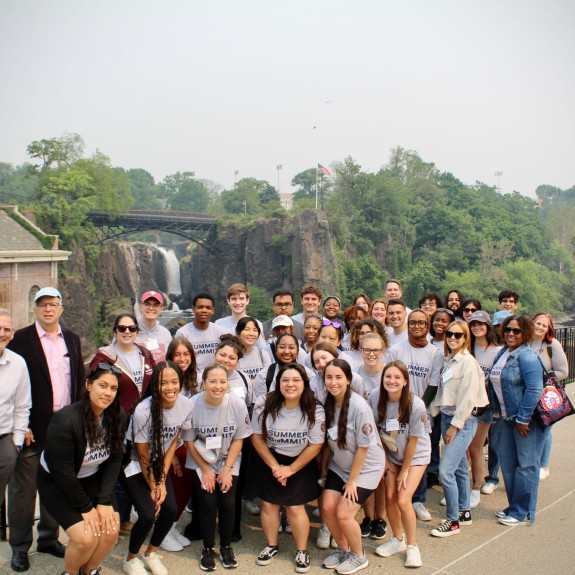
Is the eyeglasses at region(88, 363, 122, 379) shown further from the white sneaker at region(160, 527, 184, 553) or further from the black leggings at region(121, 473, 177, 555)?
the white sneaker at region(160, 527, 184, 553)

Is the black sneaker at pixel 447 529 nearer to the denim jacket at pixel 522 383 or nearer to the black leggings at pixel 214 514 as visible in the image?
the denim jacket at pixel 522 383

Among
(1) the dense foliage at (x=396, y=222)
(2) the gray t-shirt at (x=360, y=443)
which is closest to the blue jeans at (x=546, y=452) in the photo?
(2) the gray t-shirt at (x=360, y=443)

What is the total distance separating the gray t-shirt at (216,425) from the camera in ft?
13.1

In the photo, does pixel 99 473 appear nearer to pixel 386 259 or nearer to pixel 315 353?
pixel 315 353

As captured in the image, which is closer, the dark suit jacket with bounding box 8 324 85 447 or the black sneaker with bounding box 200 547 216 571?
the black sneaker with bounding box 200 547 216 571

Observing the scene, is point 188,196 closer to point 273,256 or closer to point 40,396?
point 273,256

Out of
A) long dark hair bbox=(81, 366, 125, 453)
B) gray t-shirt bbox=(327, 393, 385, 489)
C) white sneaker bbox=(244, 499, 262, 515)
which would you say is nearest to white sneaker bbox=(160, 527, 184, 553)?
Answer: white sneaker bbox=(244, 499, 262, 515)

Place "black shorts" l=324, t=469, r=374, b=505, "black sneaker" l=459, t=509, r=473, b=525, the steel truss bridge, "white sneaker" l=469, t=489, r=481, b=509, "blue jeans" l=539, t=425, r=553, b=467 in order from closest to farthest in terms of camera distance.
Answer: "black shorts" l=324, t=469, r=374, b=505 → "black sneaker" l=459, t=509, r=473, b=525 → "white sneaker" l=469, t=489, r=481, b=509 → "blue jeans" l=539, t=425, r=553, b=467 → the steel truss bridge

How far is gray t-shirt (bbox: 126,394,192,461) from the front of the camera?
3.78 meters

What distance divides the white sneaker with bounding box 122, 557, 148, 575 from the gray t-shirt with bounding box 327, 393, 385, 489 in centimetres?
132

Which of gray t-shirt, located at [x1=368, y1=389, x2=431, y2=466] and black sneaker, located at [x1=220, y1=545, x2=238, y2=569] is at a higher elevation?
gray t-shirt, located at [x1=368, y1=389, x2=431, y2=466]

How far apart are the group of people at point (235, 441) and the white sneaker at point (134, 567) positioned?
0.04ft

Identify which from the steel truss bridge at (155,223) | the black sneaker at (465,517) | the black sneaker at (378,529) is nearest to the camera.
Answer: the black sneaker at (378,529)

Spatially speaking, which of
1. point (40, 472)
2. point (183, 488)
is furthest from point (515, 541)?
point (40, 472)
